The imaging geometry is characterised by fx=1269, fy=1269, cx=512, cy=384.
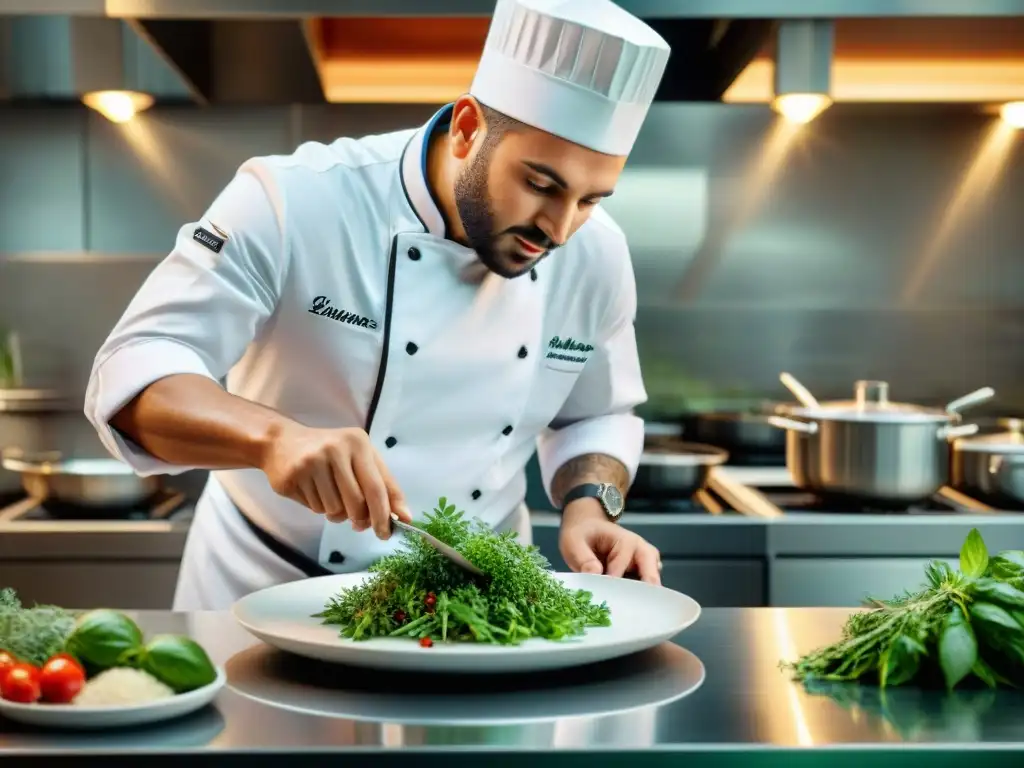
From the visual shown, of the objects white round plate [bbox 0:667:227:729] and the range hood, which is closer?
white round plate [bbox 0:667:227:729]

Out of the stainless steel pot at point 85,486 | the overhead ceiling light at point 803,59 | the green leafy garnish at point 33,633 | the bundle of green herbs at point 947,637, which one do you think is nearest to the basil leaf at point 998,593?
the bundle of green herbs at point 947,637

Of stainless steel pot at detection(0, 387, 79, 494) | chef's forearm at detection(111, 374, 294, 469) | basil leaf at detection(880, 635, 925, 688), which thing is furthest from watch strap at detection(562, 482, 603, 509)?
stainless steel pot at detection(0, 387, 79, 494)

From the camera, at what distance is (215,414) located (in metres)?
1.58

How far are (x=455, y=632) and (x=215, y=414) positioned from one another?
0.44m

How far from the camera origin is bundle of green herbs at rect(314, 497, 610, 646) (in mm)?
1364

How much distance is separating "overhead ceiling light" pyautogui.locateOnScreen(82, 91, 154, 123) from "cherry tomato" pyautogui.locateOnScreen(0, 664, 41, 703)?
8.61 feet

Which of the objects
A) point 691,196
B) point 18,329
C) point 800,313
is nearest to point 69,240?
point 18,329

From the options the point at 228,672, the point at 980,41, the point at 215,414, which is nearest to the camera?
the point at 228,672

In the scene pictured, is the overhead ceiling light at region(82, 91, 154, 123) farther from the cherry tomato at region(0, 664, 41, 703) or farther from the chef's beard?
the cherry tomato at region(0, 664, 41, 703)

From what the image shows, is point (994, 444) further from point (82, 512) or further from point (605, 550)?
point (82, 512)

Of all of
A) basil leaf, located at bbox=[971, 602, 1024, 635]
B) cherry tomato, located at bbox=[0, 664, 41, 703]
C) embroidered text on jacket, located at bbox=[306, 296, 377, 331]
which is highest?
embroidered text on jacket, located at bbox=[306, 296, 377, 331]

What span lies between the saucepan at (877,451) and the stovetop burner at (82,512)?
152 cm

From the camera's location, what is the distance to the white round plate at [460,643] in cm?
127

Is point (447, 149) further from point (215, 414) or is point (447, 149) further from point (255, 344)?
point (215, 414)
